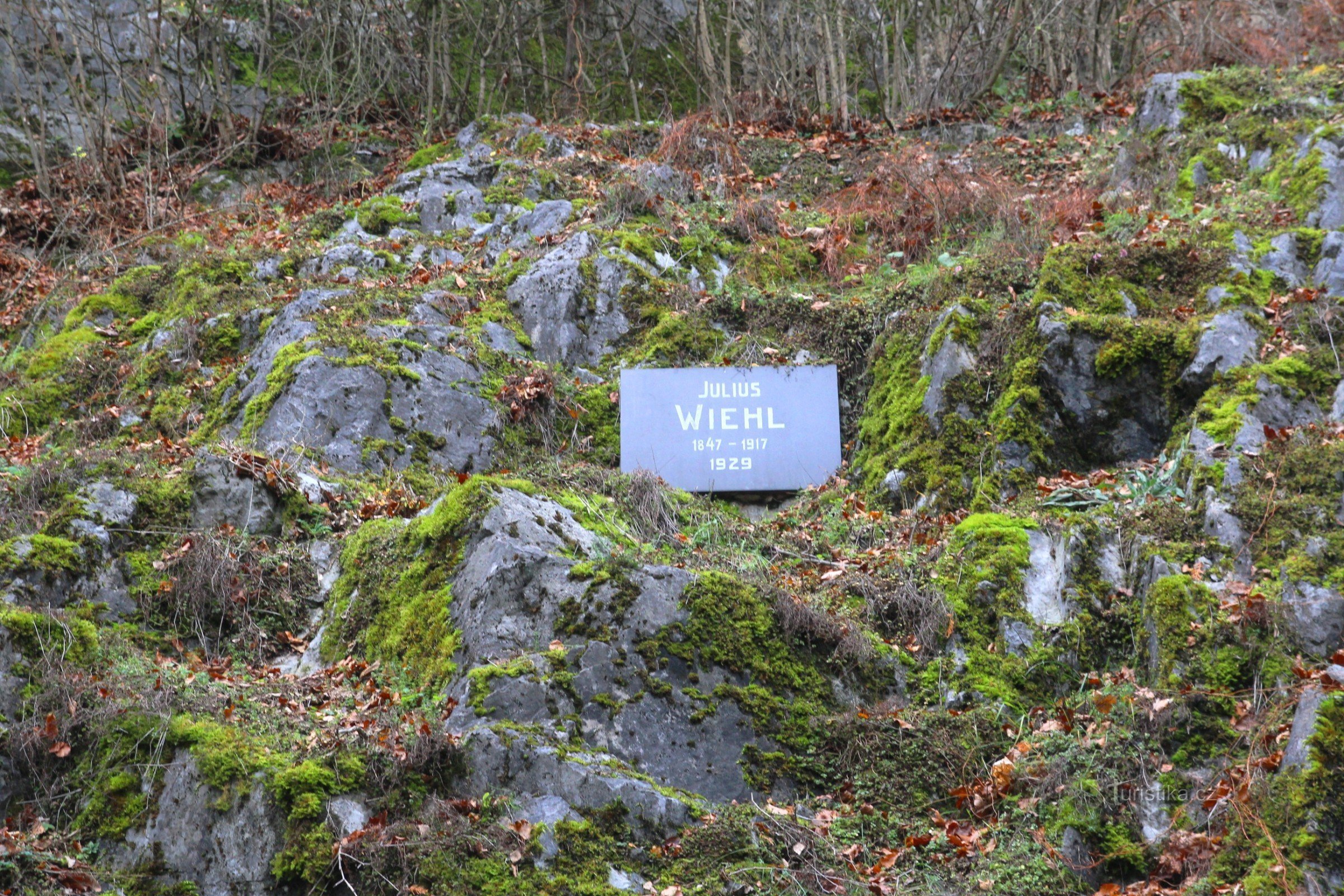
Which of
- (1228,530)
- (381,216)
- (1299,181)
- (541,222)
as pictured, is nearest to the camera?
(1228,530)

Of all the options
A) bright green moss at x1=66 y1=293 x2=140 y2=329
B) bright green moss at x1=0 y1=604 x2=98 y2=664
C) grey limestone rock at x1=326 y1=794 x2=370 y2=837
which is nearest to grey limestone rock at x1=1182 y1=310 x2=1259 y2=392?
grey limestone rock at x1=326 y1=794 x2=370 y2=837

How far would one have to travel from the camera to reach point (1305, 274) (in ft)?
23.8

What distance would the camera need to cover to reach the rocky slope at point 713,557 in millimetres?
4332

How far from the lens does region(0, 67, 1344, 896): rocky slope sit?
14.2 ft

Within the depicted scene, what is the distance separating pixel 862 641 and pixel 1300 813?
2073 mm

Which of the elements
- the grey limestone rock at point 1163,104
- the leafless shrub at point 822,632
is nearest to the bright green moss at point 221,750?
the leafless shrub at point 822,632

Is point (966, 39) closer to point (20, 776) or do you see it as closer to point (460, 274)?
point (460, 274)

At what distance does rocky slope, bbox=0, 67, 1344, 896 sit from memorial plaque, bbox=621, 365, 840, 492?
245mm

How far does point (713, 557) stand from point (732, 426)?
1.90 m

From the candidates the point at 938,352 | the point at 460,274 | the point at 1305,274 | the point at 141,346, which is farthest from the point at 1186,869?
the point at 141,346

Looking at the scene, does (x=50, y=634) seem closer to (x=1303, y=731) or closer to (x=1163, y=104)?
(x=1303, y=731)

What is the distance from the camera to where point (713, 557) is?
6.13 m

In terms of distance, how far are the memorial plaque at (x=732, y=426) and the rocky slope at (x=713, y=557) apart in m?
0.24

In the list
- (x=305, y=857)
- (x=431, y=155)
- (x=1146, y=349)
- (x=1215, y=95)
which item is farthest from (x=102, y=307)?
(x=1215, y=95)
